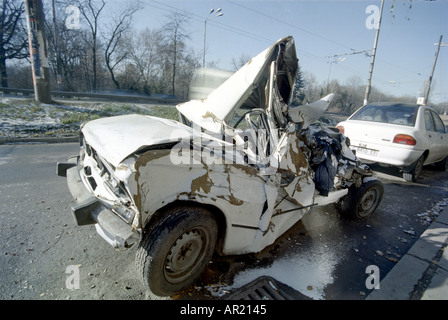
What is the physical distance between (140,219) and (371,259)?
8.97 ft

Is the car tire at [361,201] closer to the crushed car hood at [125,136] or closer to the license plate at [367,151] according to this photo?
the license plate at [367,151]

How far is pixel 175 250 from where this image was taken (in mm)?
2004

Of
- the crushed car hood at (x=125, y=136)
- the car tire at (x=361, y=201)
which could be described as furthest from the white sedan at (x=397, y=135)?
the crushed car hood at (x=125, y=136)

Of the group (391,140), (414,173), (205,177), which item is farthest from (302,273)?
(414,173)

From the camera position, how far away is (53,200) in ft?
11.9

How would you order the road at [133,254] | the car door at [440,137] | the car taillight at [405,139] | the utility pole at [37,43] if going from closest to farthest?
the road at [133,254], the car taillight at [405,139], the car door at [440,137], the utility pole at [37,43]

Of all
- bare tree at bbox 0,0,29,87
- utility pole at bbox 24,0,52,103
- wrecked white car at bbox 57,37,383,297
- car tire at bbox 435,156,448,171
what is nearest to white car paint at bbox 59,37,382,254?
wrecked white car at bbox 57,37,383,297

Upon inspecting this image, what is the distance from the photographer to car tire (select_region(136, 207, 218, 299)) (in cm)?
187

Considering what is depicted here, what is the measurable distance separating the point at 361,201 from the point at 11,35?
3386 centimetres

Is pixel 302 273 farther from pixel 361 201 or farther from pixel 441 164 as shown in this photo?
pixel 441 164

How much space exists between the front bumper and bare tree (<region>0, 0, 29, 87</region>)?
104 ft

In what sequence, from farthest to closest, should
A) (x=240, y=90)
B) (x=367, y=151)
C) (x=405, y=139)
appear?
(x=367, y=151), (x=405, y=139), (x=240, y=90)

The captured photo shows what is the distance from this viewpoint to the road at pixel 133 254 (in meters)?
2.18
